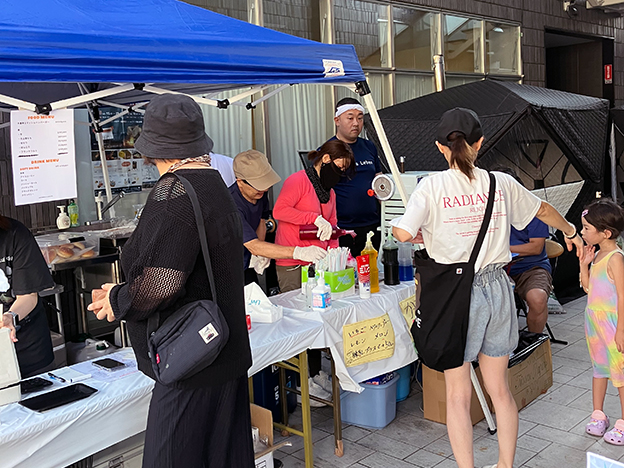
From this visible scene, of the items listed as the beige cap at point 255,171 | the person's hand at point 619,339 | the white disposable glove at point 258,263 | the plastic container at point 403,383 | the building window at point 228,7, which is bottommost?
the plastic container at point 403,383

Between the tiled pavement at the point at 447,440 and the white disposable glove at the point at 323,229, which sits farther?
the white disposable glove at the point at 323,229

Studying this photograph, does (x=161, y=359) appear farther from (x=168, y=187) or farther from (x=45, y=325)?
(x=45, y=325)

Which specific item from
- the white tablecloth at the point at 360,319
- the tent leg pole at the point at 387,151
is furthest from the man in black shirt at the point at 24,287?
the tent leg pole at the point at 387,151

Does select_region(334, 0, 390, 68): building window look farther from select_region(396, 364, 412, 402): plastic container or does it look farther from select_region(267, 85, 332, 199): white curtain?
select_region(396, 364, 412, 402): plastic container

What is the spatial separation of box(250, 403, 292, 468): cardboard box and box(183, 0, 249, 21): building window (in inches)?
164

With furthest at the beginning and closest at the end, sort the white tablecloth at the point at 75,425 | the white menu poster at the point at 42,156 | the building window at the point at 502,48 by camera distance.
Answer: the building window at the point at 502,48 → the white menu poster at the point at 42,156 → the white tablecloth at the point at 75,425

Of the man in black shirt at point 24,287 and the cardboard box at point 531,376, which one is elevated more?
the man in black shirt at point 24,287

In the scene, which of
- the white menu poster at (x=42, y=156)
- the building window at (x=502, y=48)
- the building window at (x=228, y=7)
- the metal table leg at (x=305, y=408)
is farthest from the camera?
the building window at (x=502, y=48)

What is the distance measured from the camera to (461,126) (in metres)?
2.65

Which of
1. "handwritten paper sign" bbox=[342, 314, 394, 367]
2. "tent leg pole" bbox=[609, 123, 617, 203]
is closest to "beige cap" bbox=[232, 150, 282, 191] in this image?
"handwritten paper sign" bbox=[342, 314, 394, 367]

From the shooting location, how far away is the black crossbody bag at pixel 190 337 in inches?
70.6

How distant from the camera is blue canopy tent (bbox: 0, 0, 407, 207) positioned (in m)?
2.26

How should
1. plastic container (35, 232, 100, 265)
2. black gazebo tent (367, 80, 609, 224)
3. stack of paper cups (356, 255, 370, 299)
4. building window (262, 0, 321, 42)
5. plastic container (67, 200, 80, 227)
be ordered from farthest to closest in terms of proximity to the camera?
building window (262, 0, 321, 42)
black gazebo tent (367, 80, 609, 224)
plastic container (67, 200, 80, 227)
plastic container (35, 232, 100, 265)
stack of paper cups (356, 255, 370, 299)

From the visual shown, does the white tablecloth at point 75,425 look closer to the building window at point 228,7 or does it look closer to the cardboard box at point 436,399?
the cardboard box at point 436,399
